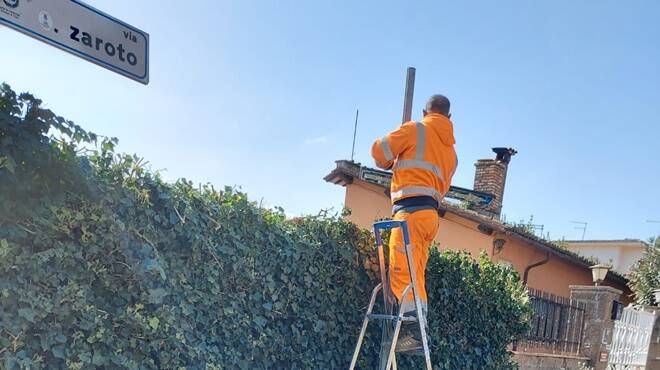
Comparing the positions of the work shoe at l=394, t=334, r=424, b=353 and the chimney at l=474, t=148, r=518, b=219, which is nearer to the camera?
the work shoe at l=394, t=334, r=424, b=353

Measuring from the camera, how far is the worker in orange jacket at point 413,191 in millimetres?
3994

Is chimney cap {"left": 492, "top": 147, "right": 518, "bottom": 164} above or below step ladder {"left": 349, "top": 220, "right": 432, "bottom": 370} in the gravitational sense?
above

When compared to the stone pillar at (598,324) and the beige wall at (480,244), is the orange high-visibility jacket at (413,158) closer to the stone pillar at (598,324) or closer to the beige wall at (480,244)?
the stone pillar at (598,324)

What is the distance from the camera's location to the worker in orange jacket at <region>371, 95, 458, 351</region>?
3.99 meters

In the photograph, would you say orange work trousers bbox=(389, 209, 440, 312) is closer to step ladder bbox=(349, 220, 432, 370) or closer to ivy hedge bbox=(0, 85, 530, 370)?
step ladder bbox=(349, 220, 432, 370)

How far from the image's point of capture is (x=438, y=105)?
444 cm

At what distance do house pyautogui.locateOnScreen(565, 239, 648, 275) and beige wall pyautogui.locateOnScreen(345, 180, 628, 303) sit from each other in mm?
13233

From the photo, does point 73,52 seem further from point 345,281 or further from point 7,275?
point 345,281

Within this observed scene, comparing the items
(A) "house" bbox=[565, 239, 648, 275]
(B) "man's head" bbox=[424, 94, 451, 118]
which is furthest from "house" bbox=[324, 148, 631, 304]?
(A) "house" bbox=[565, 239, 648, 275]

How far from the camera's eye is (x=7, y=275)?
247 centimetres

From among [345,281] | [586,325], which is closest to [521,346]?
[586,325]

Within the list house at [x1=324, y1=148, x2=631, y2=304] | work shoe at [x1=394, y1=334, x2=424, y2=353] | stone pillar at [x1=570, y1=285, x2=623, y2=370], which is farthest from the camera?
house at [x1=324, y1=148, x2=631, y2=304]

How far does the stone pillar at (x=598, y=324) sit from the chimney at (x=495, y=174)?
6307 millimetres

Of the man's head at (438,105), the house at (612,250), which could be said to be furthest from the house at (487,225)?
the house at (612,250)
